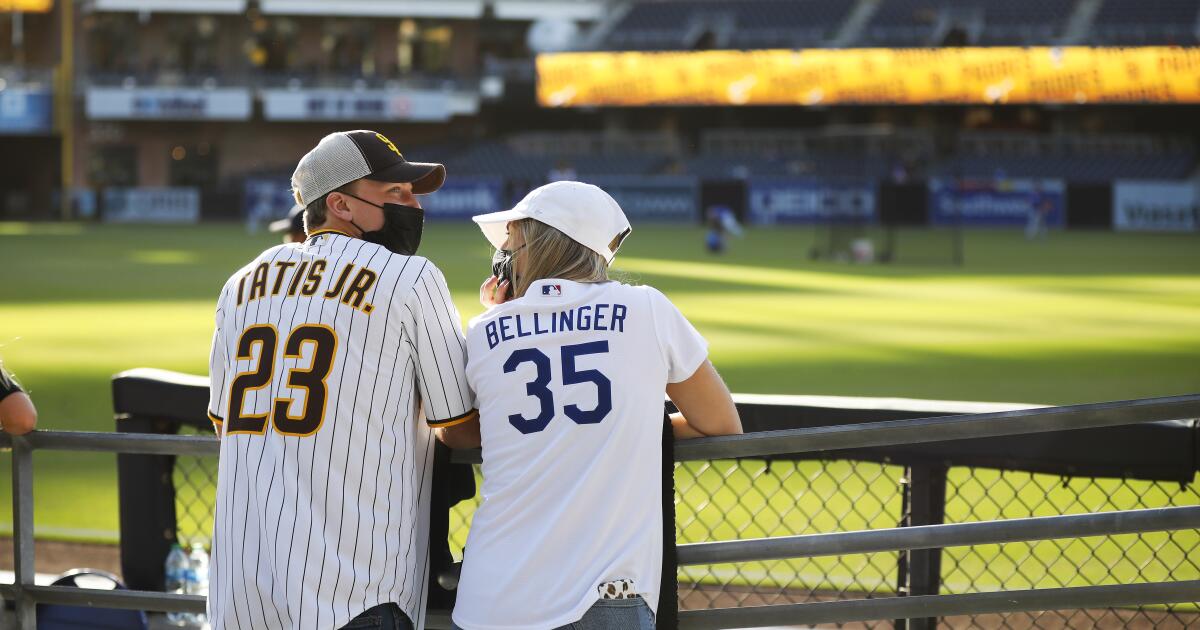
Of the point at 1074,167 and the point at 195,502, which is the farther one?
the point at 1074,167

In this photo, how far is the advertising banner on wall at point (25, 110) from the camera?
52.3 m

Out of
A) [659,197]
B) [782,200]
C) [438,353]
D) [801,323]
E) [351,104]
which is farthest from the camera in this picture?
[351,104]

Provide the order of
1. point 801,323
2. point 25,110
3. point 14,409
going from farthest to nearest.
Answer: point 25,110 < point 801,323 < point 14,409

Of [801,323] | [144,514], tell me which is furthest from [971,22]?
[144,514]

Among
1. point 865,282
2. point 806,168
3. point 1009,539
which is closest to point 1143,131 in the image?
point 806,168

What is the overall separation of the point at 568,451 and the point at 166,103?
55868 mm

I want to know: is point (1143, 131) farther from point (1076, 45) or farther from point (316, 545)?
point (316, 545)

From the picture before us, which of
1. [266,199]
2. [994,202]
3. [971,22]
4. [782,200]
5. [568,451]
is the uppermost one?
[971,22]

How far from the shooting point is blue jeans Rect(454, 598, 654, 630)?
9.64 feet

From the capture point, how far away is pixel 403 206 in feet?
11.2

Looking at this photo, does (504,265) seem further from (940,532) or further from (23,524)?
(23,524)

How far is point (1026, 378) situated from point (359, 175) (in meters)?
9.93

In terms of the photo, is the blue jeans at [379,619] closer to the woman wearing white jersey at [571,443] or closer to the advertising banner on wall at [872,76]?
the woman wearing white jersey at [571,443]

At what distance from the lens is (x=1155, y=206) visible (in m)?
40.4
